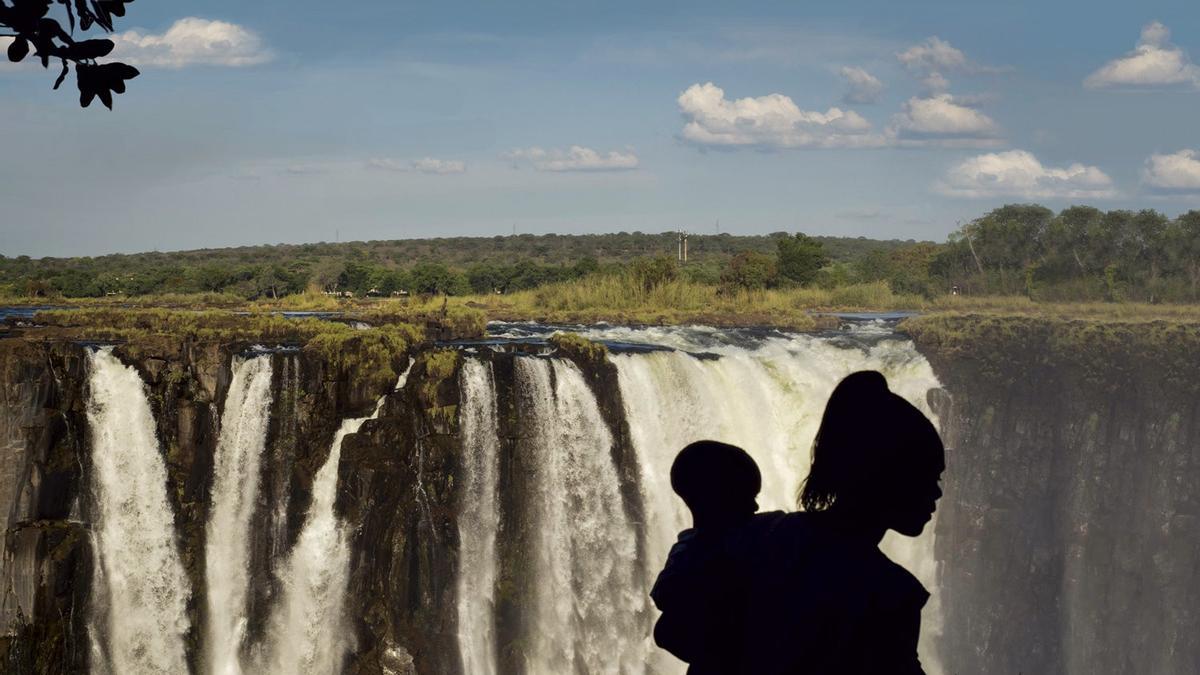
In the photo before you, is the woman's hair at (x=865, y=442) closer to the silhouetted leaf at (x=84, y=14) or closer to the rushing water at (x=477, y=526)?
the silhouetted leaf at (x=84, y=14)

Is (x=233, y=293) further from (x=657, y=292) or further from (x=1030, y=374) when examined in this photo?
(x=1030, y=374)

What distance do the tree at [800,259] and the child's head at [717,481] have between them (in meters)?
45.5

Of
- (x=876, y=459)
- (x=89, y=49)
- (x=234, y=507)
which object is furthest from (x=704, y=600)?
(x=234, y=507)

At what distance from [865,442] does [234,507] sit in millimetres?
23297

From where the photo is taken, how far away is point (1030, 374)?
1286 inches

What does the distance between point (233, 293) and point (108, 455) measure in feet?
81.4

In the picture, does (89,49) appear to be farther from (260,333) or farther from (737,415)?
(260,333)

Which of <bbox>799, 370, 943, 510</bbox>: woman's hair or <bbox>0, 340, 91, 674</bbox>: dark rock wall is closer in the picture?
<bbox>799, 370, 943, 510</bbox>: woman's hair

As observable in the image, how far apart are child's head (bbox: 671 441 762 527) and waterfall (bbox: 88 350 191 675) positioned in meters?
23.0

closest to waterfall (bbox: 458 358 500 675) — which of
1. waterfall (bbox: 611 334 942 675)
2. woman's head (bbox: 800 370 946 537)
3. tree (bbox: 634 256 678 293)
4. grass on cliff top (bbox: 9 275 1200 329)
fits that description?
waterfall (bbox: 611 334 942 675)

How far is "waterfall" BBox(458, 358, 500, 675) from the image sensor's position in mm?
25125

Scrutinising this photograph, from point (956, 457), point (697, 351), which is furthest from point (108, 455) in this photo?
point (956, 457)

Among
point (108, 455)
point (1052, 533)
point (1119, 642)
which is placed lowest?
point (1119, 642)

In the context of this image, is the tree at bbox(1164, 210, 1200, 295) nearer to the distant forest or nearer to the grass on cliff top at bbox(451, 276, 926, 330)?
the distant forest
